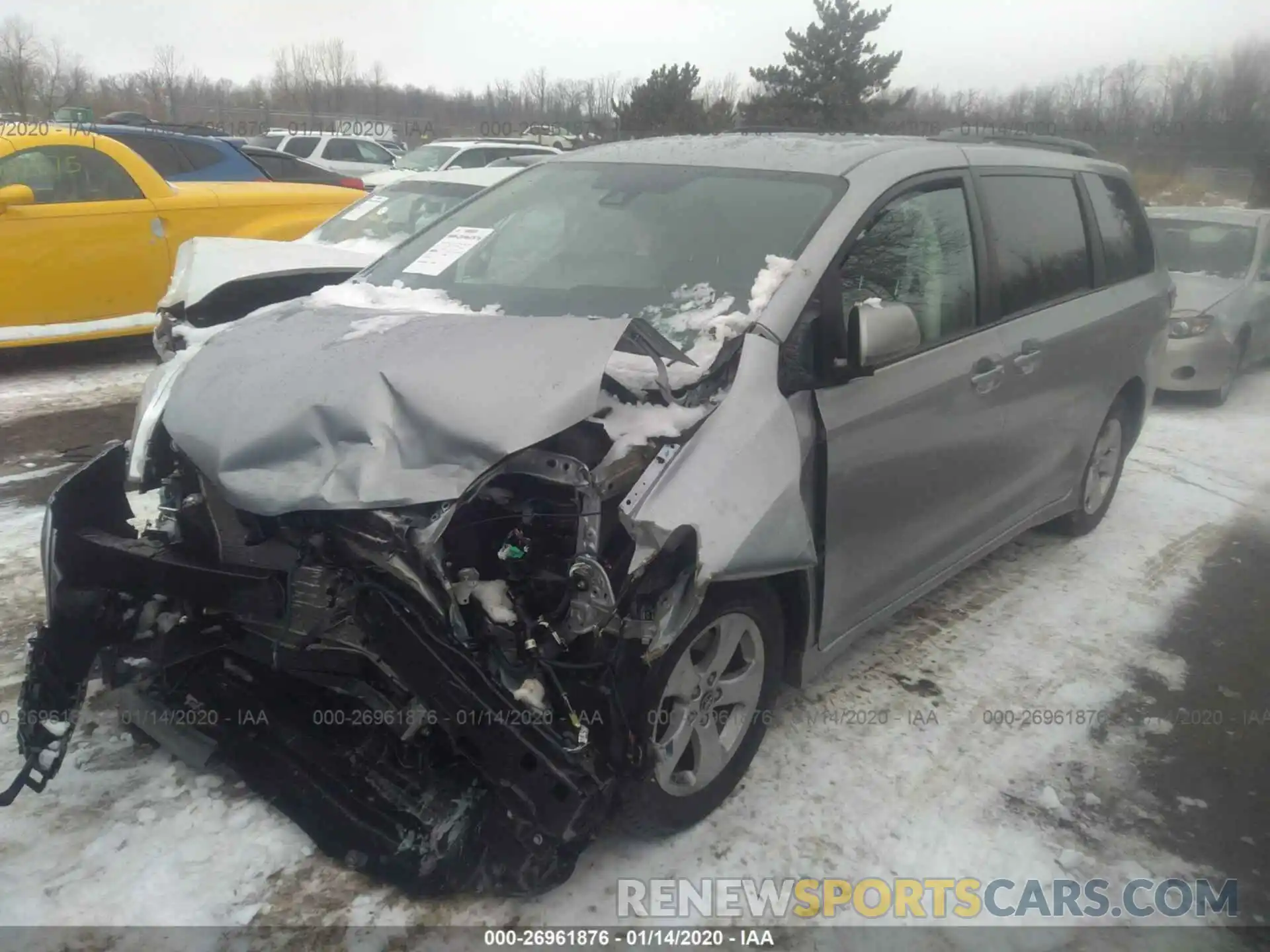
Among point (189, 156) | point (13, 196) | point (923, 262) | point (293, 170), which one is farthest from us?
point (293, 170)

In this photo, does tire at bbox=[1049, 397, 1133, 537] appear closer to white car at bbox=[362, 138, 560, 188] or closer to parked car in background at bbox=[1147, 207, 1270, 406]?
parked car in background at bbox=[1147, 207, 1270, 406]

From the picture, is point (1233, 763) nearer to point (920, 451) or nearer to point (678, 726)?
point (920, 451)

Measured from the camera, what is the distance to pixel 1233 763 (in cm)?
336

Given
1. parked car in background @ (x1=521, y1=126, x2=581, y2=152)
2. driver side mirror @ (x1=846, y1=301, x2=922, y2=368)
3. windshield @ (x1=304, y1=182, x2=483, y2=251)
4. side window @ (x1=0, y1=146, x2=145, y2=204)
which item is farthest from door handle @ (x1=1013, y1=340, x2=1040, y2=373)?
parked car in background @ (x1=521, y1=126, x2=581, y2=152)

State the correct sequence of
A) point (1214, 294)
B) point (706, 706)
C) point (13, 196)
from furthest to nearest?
1. point (1214, 294)
2. point (13, 196)
3. point (706, 706)

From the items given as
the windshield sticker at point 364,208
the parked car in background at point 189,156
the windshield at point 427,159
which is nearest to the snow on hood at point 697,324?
the windshield sticker at point 364,208

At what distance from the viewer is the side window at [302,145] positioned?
19.3 meters

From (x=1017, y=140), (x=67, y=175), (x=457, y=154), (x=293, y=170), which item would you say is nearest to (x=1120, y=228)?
(x=1017, y=140)

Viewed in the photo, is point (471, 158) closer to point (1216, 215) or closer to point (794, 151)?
point (1216, 215)

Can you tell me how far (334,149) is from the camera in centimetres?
1917

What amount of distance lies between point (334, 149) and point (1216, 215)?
15.4m

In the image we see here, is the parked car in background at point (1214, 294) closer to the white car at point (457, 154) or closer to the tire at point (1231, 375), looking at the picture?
the tire at point (1231, 375)

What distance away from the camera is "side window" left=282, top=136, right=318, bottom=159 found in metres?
19.3

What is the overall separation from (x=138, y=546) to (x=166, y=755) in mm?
774
